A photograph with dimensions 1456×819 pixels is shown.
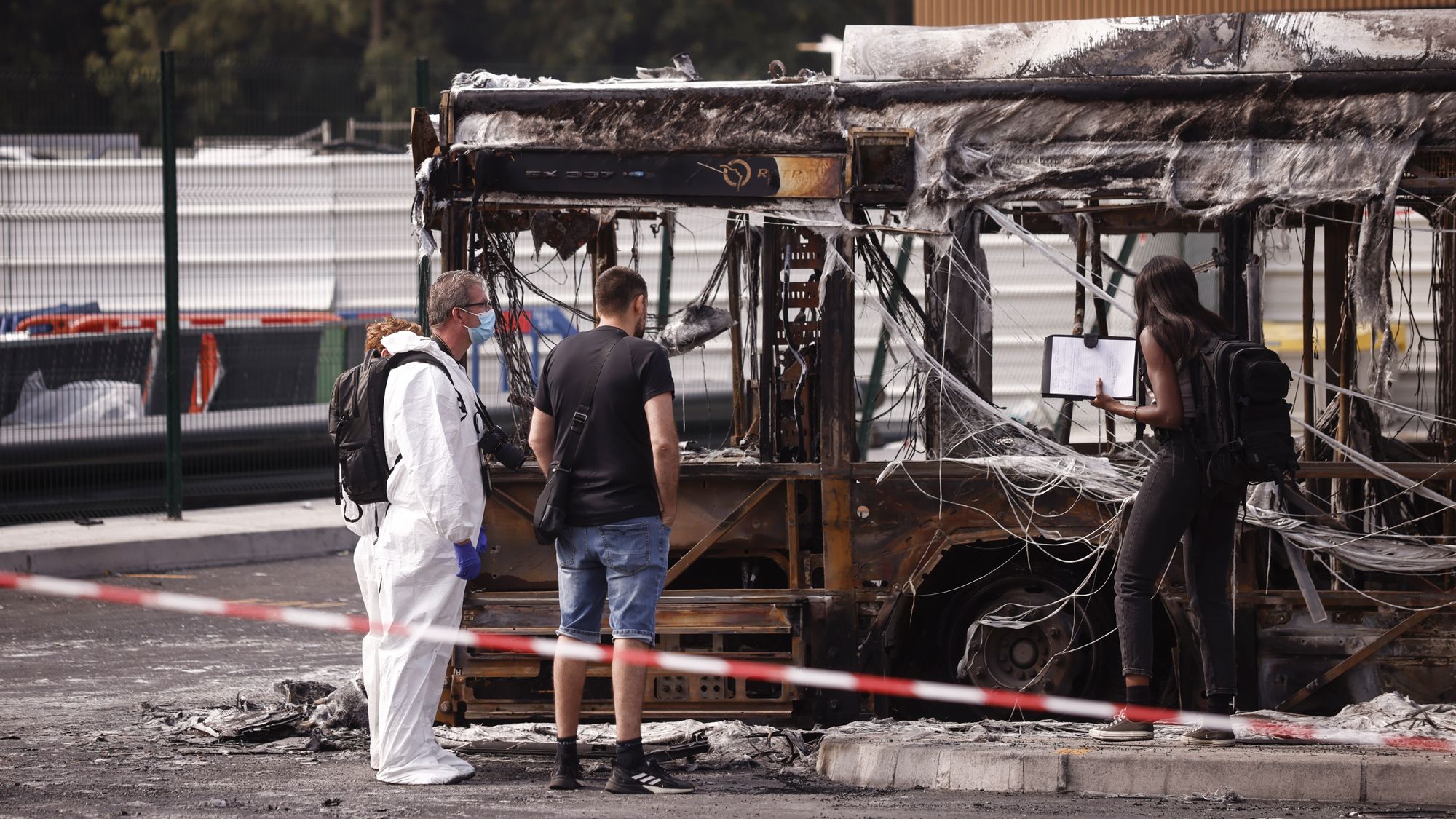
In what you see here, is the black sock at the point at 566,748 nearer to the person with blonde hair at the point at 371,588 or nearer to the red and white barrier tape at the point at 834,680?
the red and white barrier tape at the point at 834,680

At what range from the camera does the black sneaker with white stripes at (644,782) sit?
19.9ft

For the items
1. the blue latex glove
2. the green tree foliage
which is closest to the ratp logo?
the blue latex glove

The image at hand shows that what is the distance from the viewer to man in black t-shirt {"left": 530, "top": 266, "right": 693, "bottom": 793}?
6.03 meters

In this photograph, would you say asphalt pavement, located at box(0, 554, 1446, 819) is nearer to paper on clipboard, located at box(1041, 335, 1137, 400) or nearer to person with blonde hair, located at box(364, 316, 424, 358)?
paper on clipboard, located at box(1041, 335, 1137, 400)

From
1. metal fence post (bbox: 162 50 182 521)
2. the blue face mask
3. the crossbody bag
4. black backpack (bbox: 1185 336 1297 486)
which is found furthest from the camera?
metal fence post (bbox: 162 50 182 521)

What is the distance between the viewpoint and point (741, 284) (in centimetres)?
898

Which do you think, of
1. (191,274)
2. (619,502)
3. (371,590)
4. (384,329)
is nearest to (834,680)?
(619,502)

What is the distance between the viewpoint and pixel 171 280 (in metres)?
13.5

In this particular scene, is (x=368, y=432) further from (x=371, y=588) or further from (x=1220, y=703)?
(x=1220, y=703)

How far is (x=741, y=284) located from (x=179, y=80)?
692 centimetres

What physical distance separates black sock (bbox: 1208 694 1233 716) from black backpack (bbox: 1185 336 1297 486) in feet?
2.61

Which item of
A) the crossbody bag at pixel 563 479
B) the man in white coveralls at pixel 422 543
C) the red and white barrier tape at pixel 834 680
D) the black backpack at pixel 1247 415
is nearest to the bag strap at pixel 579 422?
the crossbody bag at pixel 563 479

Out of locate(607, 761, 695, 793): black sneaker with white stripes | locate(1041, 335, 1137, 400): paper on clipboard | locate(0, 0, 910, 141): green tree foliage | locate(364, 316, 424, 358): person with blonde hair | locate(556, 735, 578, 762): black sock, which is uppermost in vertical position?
locate(0, 0, 910, 141): green tree foliage

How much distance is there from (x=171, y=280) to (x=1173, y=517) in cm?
933
